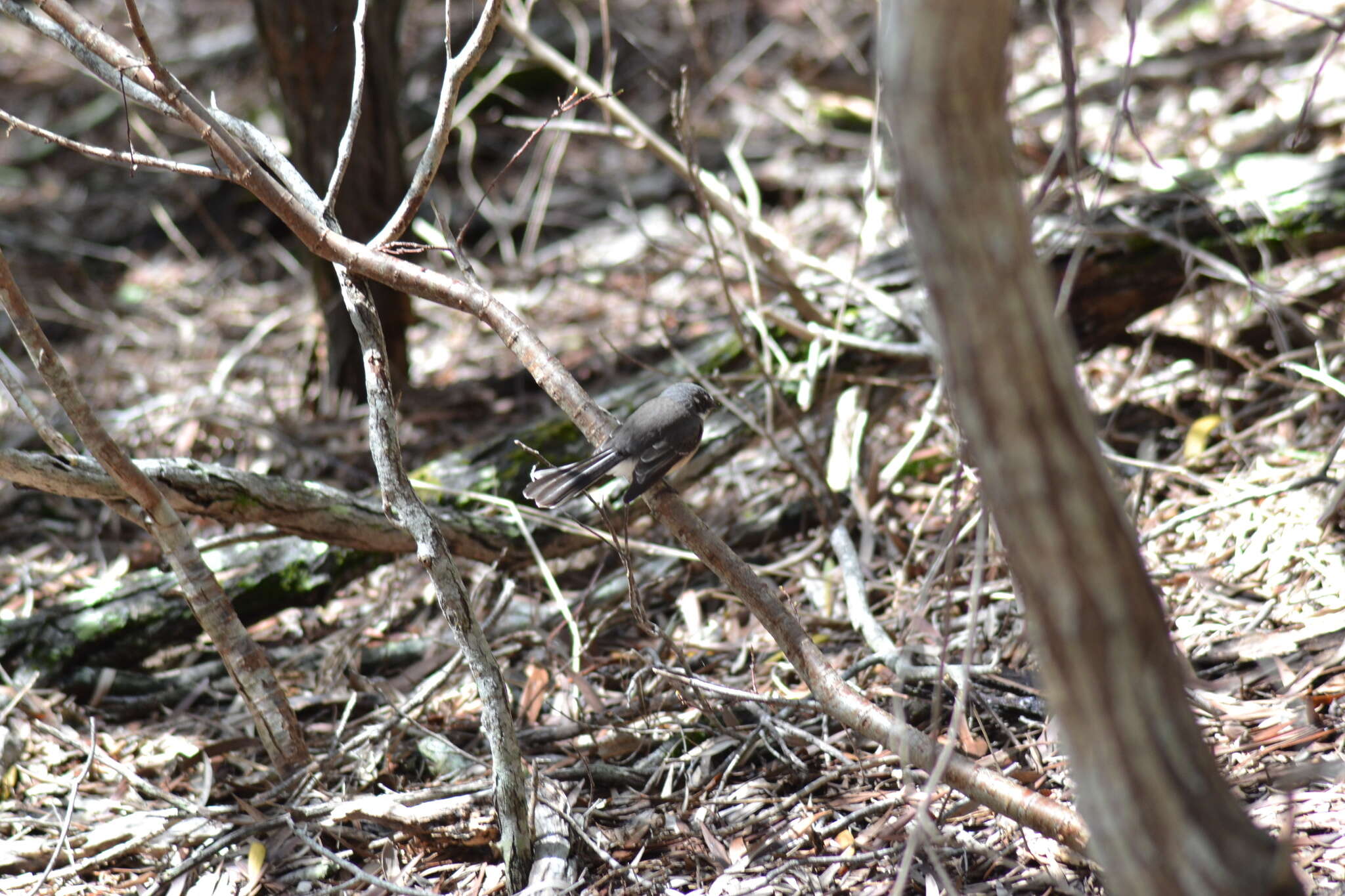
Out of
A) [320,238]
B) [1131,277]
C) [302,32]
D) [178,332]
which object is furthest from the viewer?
[178,332]

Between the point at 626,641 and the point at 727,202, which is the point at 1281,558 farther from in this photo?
the point at 727,202

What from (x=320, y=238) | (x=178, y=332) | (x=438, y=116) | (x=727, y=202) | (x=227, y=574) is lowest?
(x=227, y=574)

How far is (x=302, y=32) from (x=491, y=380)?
6.89 ft

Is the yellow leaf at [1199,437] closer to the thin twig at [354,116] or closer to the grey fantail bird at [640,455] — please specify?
the grey fantail bird at [640,455]

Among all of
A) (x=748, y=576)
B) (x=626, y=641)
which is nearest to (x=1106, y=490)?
(x=748, y=576)

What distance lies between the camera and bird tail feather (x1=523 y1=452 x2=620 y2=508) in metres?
3.19

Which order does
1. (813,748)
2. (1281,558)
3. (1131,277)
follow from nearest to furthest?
(813,748), (1281,558), (1131,277)

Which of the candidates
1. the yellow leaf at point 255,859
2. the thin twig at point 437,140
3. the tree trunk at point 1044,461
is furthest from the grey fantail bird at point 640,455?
the tree trunk at point 1044,461

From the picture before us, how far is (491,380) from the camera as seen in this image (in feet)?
19.6

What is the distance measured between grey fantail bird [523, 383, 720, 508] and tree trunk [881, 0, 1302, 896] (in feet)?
4.91

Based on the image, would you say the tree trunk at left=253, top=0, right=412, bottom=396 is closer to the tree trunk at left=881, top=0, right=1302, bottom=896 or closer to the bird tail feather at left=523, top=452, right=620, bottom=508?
the bird tail feather at left=523, top=452, right=620, bottom=508

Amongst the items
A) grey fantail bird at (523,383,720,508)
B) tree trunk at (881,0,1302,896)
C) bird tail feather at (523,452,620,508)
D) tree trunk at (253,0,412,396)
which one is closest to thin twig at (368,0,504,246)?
grey fantail bird at (523,383,720,508)

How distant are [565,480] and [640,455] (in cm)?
27

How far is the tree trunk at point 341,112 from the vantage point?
Result: 4840 mm
